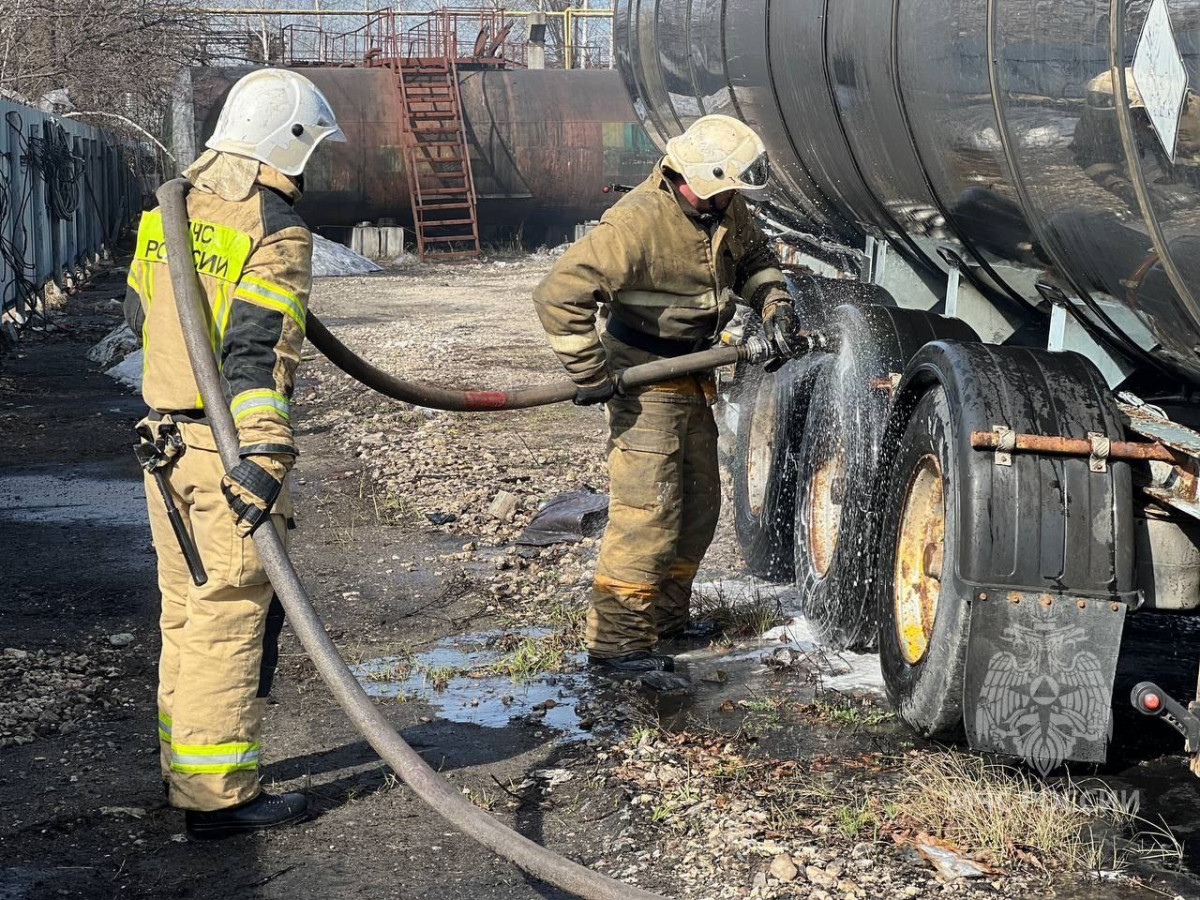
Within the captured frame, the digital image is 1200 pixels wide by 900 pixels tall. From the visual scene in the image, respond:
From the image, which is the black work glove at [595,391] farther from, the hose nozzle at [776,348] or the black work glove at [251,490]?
the black work glove at [251,490]

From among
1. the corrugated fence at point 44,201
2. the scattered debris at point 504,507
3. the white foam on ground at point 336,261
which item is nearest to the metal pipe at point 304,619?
the scattered debris at point 504,507

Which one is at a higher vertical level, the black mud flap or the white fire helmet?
the white fire helmet

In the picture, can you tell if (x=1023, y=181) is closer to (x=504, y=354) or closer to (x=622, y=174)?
(x=504, y=354)

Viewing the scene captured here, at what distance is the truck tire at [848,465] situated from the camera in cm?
510

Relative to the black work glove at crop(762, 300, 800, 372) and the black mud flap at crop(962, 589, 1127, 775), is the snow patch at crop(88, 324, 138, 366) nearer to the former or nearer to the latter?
the black work glove at crop(762, 300, 800, 372)

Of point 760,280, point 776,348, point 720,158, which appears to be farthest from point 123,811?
point 760,280

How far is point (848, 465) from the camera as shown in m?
5.65

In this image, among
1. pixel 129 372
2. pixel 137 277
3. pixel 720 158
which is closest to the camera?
pixel 137 277

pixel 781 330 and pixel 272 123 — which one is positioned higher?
pixel 272 123

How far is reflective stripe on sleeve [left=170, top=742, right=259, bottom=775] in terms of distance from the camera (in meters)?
3.77

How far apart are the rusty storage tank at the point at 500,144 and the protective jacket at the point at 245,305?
18.1m

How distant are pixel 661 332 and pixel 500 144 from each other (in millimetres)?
18322

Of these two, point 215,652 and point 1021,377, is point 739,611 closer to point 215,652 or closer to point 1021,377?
point 1021,377

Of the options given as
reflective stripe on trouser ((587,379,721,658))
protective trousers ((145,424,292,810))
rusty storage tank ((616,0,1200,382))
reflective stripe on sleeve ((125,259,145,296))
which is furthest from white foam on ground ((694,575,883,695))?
reflective stripe on sleeve ((125,259,145,296))
